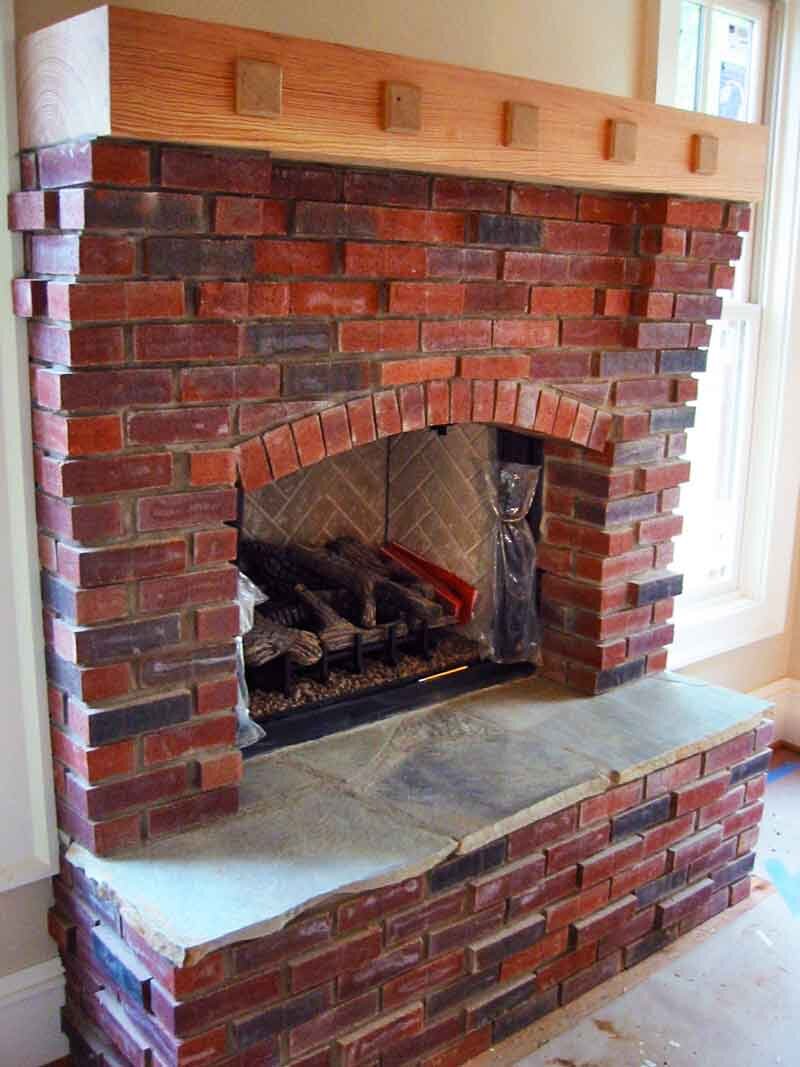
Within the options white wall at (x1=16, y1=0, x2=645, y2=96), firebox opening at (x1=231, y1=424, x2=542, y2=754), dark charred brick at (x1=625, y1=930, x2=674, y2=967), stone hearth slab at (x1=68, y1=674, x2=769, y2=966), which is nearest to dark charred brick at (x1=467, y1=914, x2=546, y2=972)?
stone hearth slab at (x1=68, y1=674, x2=769, y2=966)

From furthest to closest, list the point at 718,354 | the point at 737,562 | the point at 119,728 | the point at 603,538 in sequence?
the point at 737,562 < the point at 718,354 < the point at 603,538 < the point at 119,728

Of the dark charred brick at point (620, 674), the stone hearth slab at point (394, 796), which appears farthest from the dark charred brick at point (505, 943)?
the dark charred brick at point (620, 674)

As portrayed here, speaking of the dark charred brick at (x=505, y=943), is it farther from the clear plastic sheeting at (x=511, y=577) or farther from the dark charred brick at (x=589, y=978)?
the clear plastic sheeting at (x=511, y=577)

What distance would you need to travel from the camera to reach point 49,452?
1.78 m

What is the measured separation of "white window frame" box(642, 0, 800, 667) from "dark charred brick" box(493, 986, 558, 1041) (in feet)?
4.03

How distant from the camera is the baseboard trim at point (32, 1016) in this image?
6.66 feet

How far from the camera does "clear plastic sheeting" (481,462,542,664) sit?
277 centimetres

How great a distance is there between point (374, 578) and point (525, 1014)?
103 centimetres

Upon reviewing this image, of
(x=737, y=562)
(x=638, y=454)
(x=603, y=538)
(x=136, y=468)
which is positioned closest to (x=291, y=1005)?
(x=136, y=468)

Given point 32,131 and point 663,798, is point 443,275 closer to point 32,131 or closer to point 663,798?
point 32,131

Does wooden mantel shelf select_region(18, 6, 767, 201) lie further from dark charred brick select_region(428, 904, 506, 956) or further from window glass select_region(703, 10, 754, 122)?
dark charred brick select_region(428, 904, 506, 956)

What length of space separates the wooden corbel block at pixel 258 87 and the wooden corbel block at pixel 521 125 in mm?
488

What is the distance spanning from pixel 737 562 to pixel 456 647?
1.21m

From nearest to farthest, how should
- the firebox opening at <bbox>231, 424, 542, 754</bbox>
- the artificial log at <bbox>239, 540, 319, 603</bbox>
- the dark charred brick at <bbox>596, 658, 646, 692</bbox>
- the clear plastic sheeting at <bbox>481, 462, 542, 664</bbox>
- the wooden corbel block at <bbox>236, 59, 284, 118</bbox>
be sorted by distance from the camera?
the wooden corbel block at <bbox>236, 59, 284, 118</bbox>
the firebox opening at <bbox>231, 424, 542, 754</bbox>
the artificial log at <bbox>239, 540, 319, 603</bbox>
the dark charred brick at <bbox>596, 658, 646, 692</bbox>
the clear plastic sheeting at <bbox>481, 462, 542, 664</bbox>
